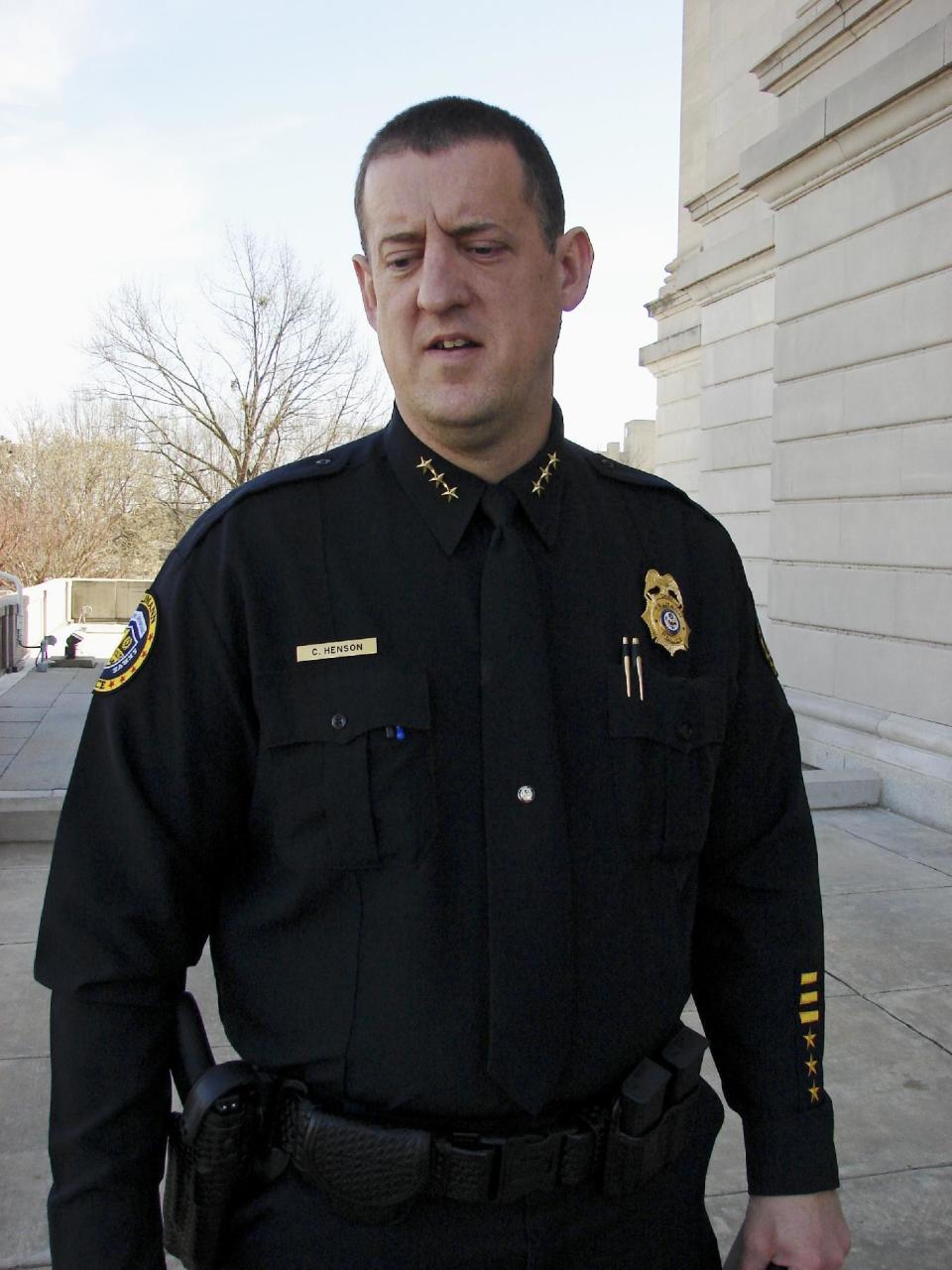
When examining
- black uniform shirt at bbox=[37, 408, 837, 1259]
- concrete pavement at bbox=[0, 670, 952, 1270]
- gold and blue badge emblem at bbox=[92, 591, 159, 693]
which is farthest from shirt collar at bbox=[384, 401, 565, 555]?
concrete pavement at bbox=[0, 670, 952, 1270]

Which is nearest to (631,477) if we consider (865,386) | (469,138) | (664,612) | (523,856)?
(664,612)

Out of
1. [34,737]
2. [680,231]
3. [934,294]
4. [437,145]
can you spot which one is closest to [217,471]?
[680,231]

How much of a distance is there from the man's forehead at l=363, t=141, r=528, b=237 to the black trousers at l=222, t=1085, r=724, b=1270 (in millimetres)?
1318

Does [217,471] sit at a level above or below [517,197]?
above

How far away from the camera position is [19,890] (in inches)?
208

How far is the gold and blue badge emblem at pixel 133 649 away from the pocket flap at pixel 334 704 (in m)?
0.17

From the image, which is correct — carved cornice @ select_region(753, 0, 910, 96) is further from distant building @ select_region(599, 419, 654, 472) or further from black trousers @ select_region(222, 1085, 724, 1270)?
distant building @ select_region(599, 419, 654, 472)

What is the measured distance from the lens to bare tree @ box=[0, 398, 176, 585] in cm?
3117

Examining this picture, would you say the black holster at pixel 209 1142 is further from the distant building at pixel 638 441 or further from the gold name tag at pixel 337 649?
the distant building at pixel 638 441

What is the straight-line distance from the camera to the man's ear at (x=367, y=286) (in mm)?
1721

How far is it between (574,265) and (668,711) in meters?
0.73

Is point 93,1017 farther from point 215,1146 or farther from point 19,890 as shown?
point 19,890

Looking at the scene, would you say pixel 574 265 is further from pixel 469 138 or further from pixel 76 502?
pixel 76 502

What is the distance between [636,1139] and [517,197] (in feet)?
4.30
